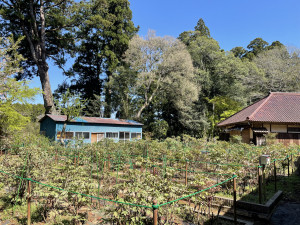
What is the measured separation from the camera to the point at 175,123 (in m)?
30.1

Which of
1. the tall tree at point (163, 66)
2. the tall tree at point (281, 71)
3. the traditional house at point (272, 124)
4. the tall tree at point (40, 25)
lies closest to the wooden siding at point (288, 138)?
the traditional house at point (272, 124)

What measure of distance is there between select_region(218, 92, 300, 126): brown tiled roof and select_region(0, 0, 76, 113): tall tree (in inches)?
778

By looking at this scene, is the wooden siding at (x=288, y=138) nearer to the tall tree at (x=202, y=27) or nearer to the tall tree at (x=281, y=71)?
the tall tree at (x=281, y=71)

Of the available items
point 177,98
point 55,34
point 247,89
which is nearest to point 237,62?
point 247,89

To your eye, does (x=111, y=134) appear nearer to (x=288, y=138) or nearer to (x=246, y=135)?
(x=246, y=135)

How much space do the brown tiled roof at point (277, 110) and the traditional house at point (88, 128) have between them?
9991 mm

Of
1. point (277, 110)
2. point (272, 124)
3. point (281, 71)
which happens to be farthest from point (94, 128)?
point (281, 71)

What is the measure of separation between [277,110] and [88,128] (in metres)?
16.5

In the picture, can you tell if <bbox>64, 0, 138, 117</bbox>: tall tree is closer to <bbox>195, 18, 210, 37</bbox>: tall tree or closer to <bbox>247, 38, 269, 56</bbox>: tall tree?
<bbox>195, 18, 210, 37</bbox>: tall tree

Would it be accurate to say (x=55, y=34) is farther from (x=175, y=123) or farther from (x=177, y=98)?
(x=175, y=123)

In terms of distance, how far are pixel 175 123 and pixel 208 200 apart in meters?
25.7

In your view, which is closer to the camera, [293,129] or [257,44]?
[293,129]

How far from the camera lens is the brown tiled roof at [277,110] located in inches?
634

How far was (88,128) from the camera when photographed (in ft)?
63.6
